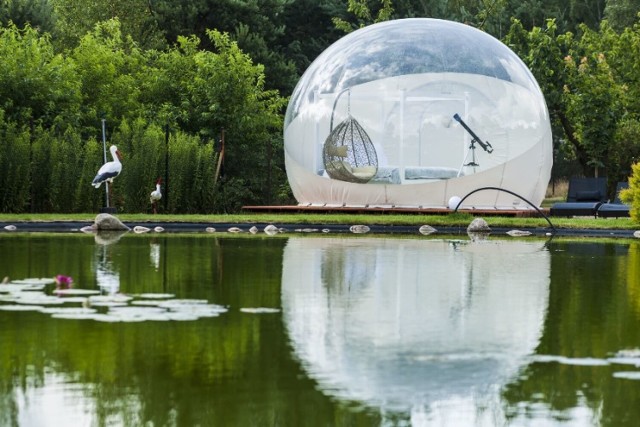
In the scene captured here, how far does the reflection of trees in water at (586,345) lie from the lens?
6676 mm

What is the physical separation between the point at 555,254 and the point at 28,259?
23.7ft

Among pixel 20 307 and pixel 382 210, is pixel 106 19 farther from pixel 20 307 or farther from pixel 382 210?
pixel 20 307

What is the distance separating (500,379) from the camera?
7.42m

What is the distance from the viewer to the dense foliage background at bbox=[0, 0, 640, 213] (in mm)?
26672

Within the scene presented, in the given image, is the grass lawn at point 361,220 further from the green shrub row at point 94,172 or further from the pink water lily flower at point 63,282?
the pink water lily flower at point 63,282

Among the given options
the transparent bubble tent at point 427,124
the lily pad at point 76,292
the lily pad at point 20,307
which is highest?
the transparent bubble tent at point 427,124

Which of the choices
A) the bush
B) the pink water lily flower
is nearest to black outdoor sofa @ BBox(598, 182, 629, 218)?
the bush

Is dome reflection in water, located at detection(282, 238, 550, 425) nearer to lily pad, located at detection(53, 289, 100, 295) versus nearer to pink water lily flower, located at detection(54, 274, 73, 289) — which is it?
lily pad, located at detection(53, 289, 100, 295)

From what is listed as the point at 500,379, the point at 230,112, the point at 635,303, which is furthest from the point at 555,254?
the point at 230,112

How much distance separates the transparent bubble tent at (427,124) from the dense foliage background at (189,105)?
2498 mm

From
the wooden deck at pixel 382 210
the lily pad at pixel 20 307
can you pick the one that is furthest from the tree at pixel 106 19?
the lily pad at pixel 20 307

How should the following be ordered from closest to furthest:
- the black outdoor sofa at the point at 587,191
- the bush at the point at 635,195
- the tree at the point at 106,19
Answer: the bush at the point at 635,195
the black outdoor sofa at the point at 587,191
the tree at the point at 106,19

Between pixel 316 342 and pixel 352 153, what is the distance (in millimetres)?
20292

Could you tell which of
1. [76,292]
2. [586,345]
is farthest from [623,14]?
[586,345]
